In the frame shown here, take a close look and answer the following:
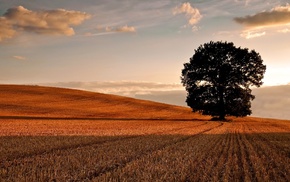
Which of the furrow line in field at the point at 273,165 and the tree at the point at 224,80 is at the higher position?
the tree at the point at 224,80

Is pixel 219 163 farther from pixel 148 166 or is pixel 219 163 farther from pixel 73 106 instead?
pixel 73 106

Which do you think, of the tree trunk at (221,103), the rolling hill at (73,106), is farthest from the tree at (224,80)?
the rolling hill at (73,106)

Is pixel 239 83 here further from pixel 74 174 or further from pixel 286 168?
pixel 74 174

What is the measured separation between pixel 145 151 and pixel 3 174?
23.3 ft

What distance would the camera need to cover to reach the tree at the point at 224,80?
54.9 meters

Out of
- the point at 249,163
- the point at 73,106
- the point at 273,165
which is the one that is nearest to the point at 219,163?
the point at 249,163

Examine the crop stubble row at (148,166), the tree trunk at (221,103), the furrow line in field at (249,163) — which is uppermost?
the tree trunk at (221,103)

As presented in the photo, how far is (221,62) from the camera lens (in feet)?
185

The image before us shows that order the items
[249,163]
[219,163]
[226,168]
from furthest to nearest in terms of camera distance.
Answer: [249,163] < [219,163] < [226,168]

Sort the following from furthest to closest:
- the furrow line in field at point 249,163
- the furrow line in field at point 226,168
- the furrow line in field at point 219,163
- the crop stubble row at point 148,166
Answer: the furrow line in field at point 219,163 < the furrow line in field at point 249,163 < the furrow line in field at point 226,168 < the crop stubble row at point 148,166

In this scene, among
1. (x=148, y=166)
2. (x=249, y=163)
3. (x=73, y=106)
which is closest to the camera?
(x=148, y=166)

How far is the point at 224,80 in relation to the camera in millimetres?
55719

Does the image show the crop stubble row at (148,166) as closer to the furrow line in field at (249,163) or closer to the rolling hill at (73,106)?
the furrow line in field at (249,163)

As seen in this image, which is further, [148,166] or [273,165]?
[273,165]
